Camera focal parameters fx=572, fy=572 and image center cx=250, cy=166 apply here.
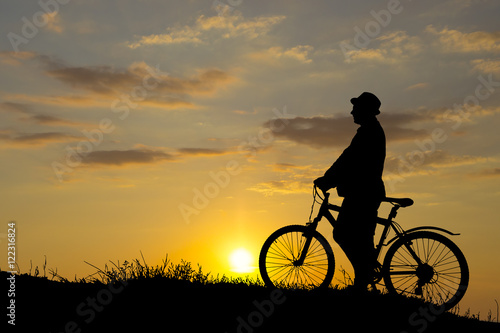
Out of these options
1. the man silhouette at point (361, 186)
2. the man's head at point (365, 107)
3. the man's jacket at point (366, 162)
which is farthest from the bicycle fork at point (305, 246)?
the man's head at point (365, 107)

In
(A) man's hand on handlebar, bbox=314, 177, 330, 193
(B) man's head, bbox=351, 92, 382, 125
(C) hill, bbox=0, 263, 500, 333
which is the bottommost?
(C) hill, bbox=0, 263, 500, 333

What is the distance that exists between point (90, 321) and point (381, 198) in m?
4.62

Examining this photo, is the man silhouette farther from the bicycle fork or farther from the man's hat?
the bicycle fork

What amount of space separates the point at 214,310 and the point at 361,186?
117 inches

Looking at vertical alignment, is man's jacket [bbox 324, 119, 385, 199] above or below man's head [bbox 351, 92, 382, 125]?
below

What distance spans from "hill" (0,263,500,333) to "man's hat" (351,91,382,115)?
9.31 feet

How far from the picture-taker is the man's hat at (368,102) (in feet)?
28.9

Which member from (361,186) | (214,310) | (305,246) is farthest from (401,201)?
(214,310)

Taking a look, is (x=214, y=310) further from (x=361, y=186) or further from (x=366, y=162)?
(x=366, y=162)

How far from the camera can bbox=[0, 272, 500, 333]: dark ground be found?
24.3 ft

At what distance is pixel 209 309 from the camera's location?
306 inches

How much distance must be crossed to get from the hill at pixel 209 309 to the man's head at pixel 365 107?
268cm

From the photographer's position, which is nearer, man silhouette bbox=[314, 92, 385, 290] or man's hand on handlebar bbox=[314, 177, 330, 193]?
man silhouette bbox=[314, 92, 385, 290]

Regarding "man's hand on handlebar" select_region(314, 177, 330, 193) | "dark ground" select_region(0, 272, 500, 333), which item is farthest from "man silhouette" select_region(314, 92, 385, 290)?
"dark ground" select_region(0, 272, 500, 333)
